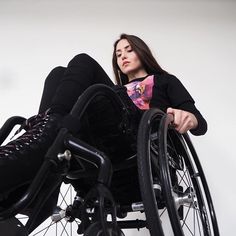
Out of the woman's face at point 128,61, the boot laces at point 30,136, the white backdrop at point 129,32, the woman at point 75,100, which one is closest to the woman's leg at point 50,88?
the woman at point 75,100

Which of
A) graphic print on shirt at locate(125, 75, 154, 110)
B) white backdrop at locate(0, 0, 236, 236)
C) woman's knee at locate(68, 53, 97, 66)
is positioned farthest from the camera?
white backdrop at locate(0, 0, 236, 236)

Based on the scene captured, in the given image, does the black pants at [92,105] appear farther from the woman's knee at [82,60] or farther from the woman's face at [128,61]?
the woman's face at [128,61]

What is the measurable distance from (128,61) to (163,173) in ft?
2.24

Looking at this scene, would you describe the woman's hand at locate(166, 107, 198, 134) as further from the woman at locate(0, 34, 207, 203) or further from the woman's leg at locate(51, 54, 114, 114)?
the woman's leg at locate(51, 54, 114, 114)

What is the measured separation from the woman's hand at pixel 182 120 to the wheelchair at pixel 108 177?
0.07ft

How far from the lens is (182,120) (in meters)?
0.76

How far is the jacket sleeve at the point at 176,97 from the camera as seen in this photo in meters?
0.86

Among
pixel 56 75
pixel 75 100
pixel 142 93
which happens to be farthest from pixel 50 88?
pixel 142 93


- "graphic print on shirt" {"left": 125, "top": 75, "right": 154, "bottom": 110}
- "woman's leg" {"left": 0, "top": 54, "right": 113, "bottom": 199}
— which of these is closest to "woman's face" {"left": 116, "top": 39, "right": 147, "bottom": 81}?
"graphic print on shirt" {"left": 125, "top": 75, "right": 154, "bottom": 110}

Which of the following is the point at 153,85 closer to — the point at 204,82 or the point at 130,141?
the point at 130,141

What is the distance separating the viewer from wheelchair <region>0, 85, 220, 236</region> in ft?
1.52

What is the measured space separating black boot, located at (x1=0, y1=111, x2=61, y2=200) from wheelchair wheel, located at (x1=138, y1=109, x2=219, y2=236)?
0.15m

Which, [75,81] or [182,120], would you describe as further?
[182,120]

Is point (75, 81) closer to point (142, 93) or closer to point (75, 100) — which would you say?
point (75, 100)
